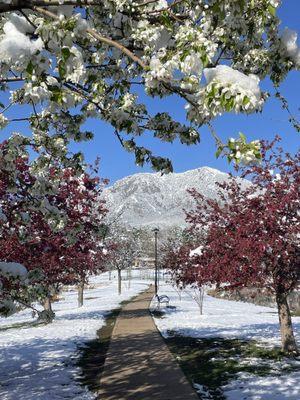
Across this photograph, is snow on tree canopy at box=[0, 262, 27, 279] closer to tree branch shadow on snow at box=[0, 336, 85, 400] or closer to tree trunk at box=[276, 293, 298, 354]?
tree branch shadow on snow at box=[0, 336, 85, 400]

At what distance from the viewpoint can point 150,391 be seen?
29.1 ft

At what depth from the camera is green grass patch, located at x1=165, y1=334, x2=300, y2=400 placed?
32.1 feet

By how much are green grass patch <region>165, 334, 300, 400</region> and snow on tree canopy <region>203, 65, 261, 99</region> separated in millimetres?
7385

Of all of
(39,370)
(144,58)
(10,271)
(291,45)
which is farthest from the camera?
(39,370)

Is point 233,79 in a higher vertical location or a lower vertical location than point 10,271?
higher

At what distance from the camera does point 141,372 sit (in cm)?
1052

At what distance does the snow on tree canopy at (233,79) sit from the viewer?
2498mm

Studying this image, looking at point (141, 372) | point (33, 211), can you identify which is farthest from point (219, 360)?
point (33, 211)

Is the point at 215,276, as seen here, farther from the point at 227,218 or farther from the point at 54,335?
the point at 54,335

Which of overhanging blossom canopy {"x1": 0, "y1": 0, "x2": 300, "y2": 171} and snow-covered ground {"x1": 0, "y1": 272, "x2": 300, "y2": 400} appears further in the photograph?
snow-covered ground {"x1": 0, "y1": 272, "x2": 300, "y2": 400}

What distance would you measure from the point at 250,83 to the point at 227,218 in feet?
36.1

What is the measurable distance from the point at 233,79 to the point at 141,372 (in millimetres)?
9280

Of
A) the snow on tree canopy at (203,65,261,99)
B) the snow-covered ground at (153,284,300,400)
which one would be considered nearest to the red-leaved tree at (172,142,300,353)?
the snow-covered ground at (153,284,300,400)

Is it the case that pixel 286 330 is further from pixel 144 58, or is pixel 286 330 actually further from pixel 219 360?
pixel 144 58
